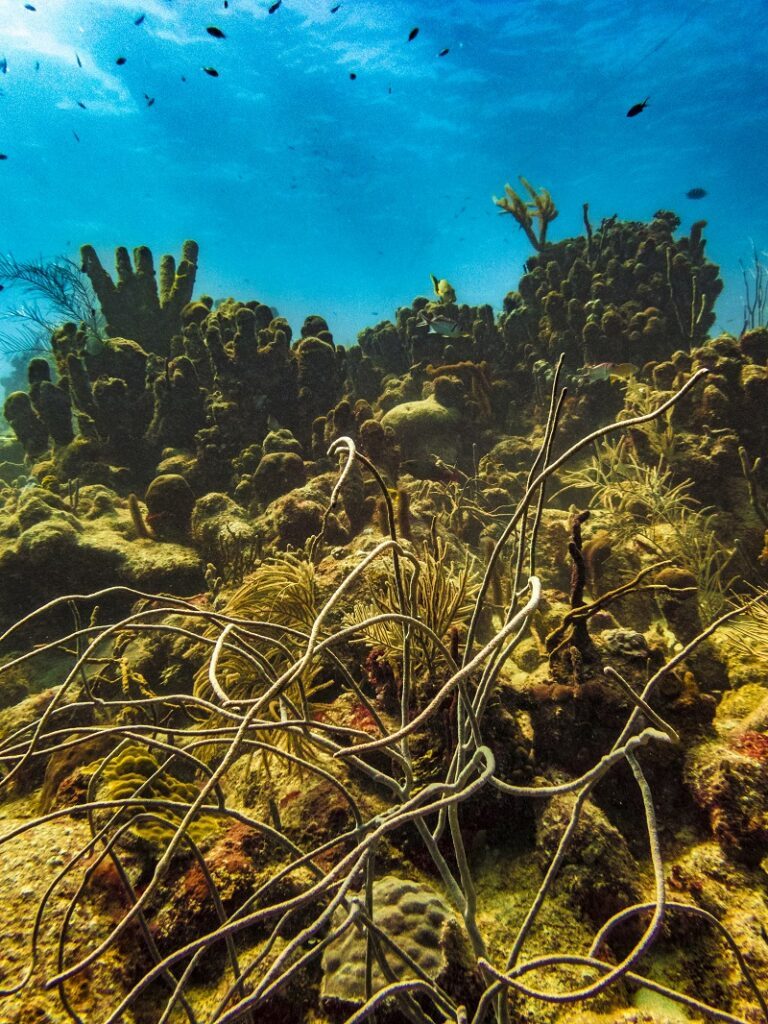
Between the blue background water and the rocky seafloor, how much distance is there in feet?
72.0

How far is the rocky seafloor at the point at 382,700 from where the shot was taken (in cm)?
126

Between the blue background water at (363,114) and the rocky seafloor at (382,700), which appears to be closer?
the rocky seafloor at (382,700)

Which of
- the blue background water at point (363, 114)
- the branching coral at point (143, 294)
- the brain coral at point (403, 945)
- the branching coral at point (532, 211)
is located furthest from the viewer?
the blue background water at point (363, 114)

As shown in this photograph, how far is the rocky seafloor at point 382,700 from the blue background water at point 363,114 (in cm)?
2195

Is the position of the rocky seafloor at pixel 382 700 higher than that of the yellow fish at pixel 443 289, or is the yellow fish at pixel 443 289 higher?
the yellow fish at pixel 443 289

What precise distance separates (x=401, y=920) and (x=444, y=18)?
46.7 meters

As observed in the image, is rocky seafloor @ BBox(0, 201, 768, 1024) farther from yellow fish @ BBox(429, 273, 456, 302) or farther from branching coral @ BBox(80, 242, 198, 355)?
branching coral @ BBox(80, 242, 198, 355)

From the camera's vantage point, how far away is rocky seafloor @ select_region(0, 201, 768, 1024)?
126 centimetres

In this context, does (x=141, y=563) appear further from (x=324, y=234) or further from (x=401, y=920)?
(x=324, y=234)

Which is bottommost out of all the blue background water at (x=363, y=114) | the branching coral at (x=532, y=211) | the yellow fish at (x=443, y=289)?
the yellow fish at (x=443, y=289)

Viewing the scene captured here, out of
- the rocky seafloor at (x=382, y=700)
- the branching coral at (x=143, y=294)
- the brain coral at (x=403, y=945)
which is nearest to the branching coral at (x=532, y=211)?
the rocky seafloor at (x=382, y=700)

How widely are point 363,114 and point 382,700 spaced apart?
5785cm

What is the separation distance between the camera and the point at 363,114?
45.0 meters

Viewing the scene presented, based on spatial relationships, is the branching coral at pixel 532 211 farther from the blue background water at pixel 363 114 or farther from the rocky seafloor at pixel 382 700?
the blue background water at pixel 363 114
